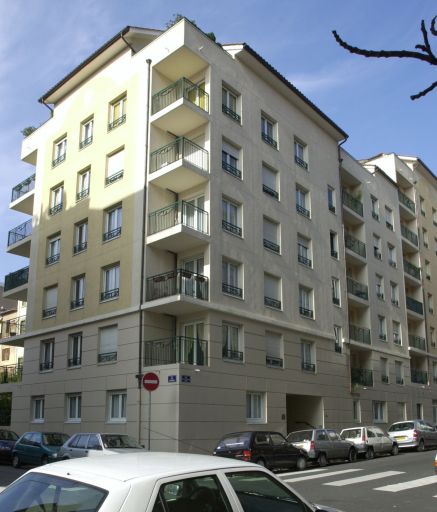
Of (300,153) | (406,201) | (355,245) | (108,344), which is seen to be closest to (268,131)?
(300,153)

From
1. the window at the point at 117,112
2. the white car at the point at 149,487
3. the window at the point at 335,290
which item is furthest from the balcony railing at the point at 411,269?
the white car at the point at 149,487

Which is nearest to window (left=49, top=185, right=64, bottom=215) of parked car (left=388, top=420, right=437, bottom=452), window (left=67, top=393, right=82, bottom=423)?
window (left=67, top=393, right=82, bottom=423)

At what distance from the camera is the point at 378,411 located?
32.9 metres

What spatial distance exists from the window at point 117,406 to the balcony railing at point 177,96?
11.4 m

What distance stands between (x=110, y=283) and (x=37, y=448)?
7009 mm

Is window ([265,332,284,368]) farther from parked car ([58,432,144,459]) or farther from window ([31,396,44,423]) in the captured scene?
window ([31,396,44,423])

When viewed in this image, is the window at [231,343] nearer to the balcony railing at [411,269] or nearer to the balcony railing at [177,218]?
the balcony railing at [177,218]

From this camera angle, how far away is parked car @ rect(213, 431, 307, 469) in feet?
55.5

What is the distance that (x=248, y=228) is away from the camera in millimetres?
25016

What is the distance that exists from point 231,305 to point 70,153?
11466 mm

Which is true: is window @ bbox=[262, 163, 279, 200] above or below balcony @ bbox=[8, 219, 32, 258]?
above

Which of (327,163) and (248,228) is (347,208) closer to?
(327,163)

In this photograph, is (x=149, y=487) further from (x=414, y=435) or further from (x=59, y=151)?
(x=59, y=151)

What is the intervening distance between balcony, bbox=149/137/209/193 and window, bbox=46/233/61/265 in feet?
22.5
